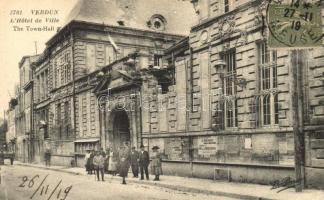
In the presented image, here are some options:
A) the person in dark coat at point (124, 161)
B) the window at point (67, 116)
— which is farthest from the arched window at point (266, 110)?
the window at point (67, 116)

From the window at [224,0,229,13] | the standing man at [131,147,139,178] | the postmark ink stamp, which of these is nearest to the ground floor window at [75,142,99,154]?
the standing man at [131,147,139,178]

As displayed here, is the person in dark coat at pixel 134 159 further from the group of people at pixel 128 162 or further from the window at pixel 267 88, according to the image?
the window at pixel 267 88

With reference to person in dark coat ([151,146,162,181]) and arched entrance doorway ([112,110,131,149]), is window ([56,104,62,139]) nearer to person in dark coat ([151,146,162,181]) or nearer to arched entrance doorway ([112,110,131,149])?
arched entrance doorway ([112,110,131,149])

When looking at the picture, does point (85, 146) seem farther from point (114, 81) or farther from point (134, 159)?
point (134, 159)

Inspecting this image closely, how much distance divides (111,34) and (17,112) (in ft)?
92.1

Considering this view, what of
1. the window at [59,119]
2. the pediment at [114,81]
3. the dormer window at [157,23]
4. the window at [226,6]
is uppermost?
the dormer window at [157,23]

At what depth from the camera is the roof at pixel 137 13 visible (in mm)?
32156

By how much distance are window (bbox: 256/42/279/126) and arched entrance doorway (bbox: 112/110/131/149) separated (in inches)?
466

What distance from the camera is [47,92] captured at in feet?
131

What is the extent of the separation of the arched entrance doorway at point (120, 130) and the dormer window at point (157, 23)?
11541mm

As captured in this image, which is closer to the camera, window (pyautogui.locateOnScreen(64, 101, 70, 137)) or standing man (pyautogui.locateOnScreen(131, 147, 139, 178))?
standing man (pyautogui.locateOnScreen(131, 147, 139, 178))

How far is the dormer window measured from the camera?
118ft

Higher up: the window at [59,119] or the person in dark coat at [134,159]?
the window at [59,119]

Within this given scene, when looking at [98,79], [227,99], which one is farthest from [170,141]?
[98,79]
